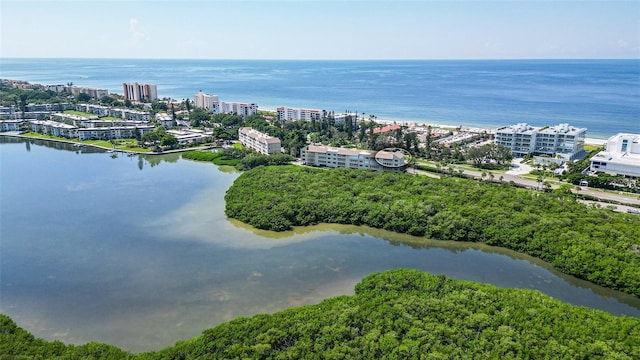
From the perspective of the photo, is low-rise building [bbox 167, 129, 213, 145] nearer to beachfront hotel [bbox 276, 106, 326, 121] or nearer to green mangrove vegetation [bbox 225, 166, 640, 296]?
beachfront hotel [bbox 276, 106, 326, 121]

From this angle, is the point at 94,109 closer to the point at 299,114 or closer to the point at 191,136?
the point at 191,136

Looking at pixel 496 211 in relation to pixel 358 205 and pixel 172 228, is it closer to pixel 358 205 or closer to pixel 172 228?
pixel 358 205

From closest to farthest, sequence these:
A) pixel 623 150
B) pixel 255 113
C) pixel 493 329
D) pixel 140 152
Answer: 1. pixel 493 329
2. pixel 623 150
3. pixel 140 152
4. pixel 255 113

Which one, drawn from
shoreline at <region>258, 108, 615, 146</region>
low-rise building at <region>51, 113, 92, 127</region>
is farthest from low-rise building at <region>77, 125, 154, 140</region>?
shoreline at <region>258, 108, 615, 146</region>

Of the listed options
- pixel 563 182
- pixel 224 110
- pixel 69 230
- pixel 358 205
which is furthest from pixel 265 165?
pixel 224 110

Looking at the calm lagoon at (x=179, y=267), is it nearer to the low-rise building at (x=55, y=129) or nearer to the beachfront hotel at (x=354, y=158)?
the beachfront hotel at (x=354, y=158)

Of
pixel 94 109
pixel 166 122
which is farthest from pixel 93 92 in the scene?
pixel 166 122
